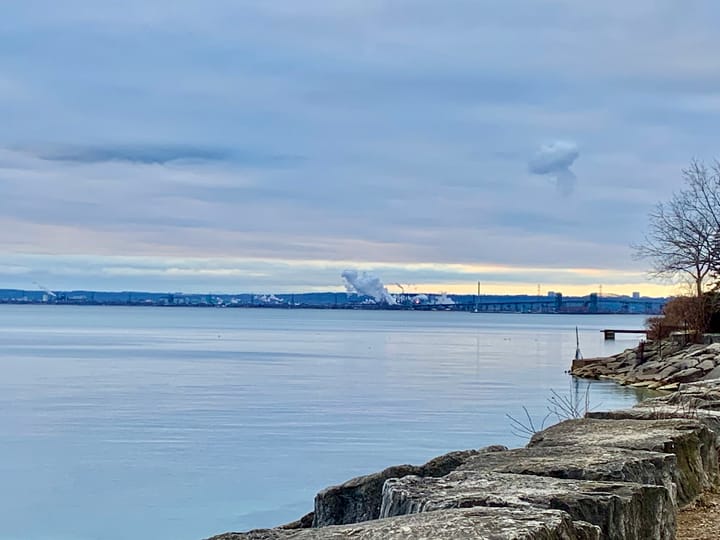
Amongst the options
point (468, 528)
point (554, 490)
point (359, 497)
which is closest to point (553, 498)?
point (554, 490)

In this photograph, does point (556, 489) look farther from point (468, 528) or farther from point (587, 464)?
point (468, 528)

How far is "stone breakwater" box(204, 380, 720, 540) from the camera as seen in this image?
182 inches

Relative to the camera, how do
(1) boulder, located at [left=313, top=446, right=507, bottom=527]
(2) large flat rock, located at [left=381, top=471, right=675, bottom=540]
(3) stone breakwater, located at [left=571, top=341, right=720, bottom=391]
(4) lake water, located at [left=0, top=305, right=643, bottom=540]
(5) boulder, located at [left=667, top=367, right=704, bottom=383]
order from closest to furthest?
(2) large flat rock, located at [left=381, top=471, right=675, bottom=540]
(1) boulder, located at [left=313, top=446, right=507, bottom=527]
(4) lake water, located at [left=0, top=305, right=643, bottom=540]
(5) boulder, located at [left=667, top=367, right=704, bottom=383]
(3) stone breakwater, located at [left=571, top=341, right=720, bottom=391]

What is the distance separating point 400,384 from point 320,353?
1084 inches

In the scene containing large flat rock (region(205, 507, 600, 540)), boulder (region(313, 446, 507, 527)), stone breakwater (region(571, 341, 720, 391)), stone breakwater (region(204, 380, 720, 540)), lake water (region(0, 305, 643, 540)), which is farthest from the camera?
stone breakwater (region(571, 341, 720, 391))

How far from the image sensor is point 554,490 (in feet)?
17.9

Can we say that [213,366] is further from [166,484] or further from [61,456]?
[166,484]

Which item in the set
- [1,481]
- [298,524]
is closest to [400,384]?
[1,481]

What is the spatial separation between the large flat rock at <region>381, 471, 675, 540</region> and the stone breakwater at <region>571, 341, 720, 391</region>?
2339cm

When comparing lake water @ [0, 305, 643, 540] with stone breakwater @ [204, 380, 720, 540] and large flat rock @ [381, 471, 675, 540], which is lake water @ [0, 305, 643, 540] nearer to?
stone breakwater @ [204, 380, 720, 540]

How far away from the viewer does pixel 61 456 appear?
72.1 ft

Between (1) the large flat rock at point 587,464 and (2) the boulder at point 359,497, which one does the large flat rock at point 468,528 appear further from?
(2) the boulder at point 359,497

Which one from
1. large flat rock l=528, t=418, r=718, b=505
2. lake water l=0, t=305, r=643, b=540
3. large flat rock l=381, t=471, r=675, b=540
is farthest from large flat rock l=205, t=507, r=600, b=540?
lake water l=0, t=305, r=643, b=540

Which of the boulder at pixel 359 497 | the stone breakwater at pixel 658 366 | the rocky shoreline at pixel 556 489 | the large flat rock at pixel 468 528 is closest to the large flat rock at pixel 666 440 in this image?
the rocky shoreline at pixel 556 489
